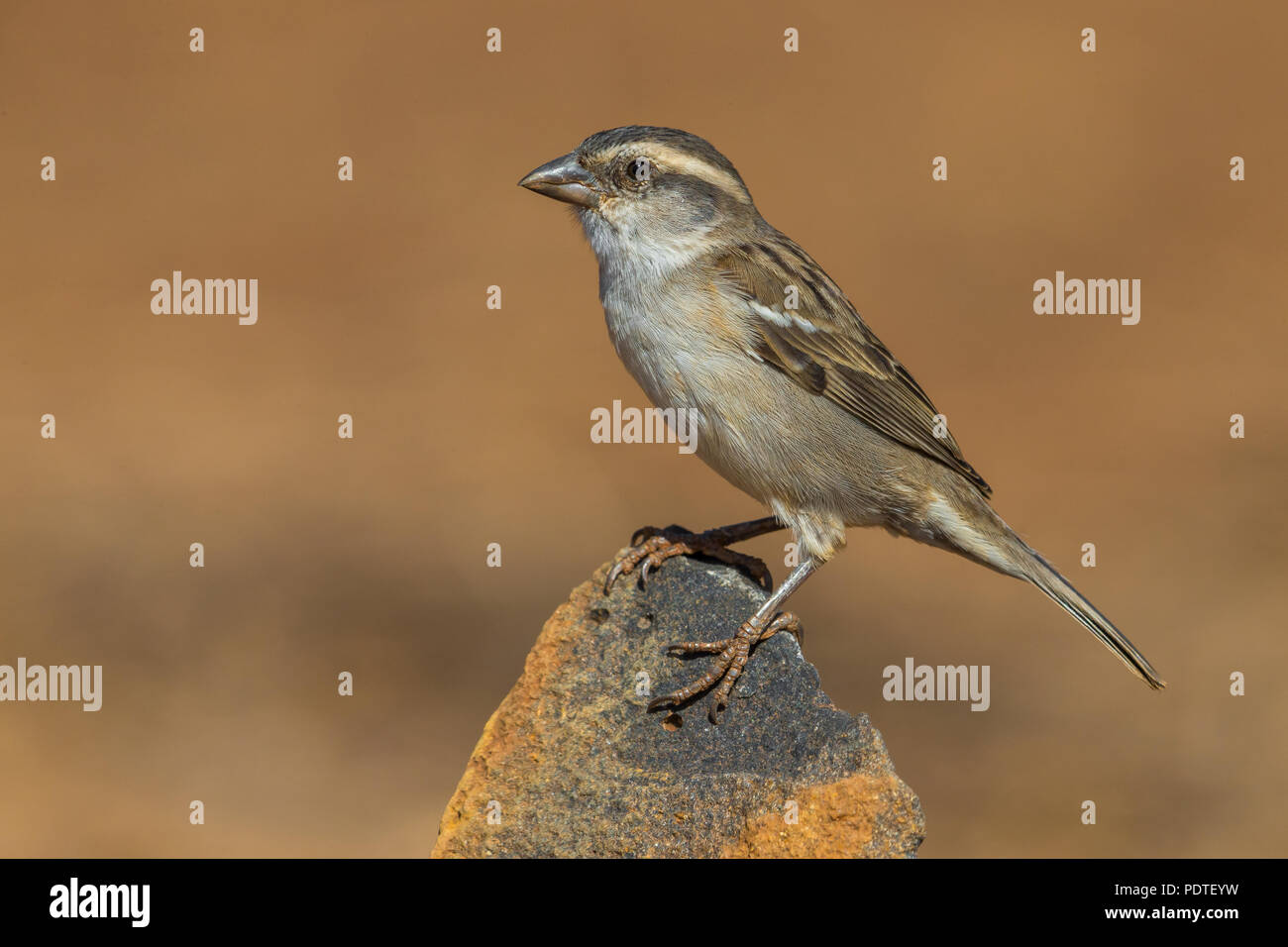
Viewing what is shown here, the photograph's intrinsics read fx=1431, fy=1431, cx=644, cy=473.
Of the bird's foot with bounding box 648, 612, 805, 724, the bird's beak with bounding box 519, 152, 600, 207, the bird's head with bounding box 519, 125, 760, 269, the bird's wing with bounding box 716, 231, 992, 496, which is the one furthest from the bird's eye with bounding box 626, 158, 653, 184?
the bird's foot with bounding box 648, 612, 805, 724

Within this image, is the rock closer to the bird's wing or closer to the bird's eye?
the bird's wing

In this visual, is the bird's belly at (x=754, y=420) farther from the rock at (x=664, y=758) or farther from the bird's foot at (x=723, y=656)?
the bird's foot at (x=723, y=656)

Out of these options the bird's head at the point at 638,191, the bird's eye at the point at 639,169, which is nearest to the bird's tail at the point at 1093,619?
the bird's head at the point at 638,191

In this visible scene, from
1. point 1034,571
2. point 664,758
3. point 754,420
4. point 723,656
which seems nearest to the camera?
point 664,758

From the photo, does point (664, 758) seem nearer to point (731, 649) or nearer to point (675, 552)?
point (731, 649)

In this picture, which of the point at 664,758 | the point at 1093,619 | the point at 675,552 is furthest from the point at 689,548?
the point at 1093,619

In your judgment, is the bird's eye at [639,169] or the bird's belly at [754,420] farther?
the bird's eye at [639,169]

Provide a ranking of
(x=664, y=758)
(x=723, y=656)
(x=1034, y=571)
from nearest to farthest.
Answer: (x=664, y=758), (x=723, y=656), (x=1034, y=571)
